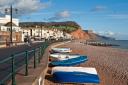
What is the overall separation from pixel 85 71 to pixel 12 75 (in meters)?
8.24

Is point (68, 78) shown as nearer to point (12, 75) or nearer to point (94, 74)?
point (94, 74)

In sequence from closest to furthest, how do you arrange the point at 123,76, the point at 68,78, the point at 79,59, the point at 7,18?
the point at 68,78, the point at 123,76, the point at 79,59, the point at 7,18

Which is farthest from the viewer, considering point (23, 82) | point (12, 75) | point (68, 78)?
point (68, 78)

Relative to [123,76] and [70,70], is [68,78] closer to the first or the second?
[70,70]

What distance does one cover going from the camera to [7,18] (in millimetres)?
159125

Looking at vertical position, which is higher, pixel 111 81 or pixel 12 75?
pixel 12 75

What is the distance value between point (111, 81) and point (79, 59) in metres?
6.56

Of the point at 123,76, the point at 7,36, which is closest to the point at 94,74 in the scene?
the point at 123,76

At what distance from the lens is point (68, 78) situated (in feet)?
63.4

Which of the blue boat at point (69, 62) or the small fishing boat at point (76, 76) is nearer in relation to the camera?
the small fishing boat at point (76, 76)

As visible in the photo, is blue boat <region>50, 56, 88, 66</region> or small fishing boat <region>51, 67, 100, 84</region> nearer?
small fishing boat <region>51, 67, 100, 84</region>

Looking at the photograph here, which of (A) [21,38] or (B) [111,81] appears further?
(A) [21,38]

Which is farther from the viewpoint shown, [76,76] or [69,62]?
[69,62]

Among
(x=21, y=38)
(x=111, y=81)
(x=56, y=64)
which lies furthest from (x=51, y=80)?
(x=21, y=38)
